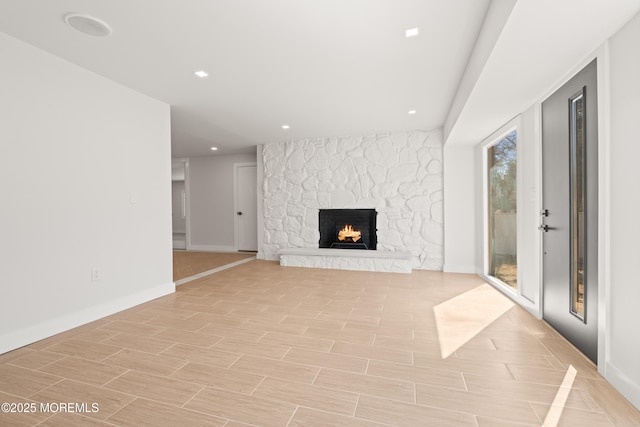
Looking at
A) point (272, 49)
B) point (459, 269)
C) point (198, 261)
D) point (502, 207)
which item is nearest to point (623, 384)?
point (502, 207)

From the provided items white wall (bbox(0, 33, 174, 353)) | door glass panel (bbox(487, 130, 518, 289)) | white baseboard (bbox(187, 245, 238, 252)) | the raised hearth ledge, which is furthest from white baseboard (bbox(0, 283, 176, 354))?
door glass panel (bbox(487, 130, 518, 289))

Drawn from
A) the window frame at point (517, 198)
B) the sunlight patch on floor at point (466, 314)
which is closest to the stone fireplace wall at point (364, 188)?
the window frame at point (517, 198)

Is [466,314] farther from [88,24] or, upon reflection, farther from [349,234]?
[88,24]

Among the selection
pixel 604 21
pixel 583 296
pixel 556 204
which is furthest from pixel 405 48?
pixel 583 296

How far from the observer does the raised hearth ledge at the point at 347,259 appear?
4727mm

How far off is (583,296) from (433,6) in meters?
2.14

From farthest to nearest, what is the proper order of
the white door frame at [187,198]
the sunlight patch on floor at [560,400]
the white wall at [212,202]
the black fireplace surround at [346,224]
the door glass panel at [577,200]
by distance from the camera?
the white door frame at [187,198], the white wall at [212,202], the black fireplace surround at [346,224], the door glass panel at [577,200], the sunlight patch on floor at [560,400]

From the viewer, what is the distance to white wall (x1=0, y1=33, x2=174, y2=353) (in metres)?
2.17

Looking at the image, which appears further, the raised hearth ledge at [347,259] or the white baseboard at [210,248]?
the white baseboard at [210,248]

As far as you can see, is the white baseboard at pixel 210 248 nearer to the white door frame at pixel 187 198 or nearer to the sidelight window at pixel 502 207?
the white door frame at pixel 187 198

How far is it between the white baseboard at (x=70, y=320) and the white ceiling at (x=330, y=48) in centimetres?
211

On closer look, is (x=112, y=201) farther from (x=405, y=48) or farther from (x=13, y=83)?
(x=405, y=48)

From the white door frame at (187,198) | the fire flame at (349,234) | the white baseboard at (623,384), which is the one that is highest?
the white door frame at (187,198)

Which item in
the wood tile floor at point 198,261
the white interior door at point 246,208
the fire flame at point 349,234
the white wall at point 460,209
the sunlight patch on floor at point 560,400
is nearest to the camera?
the sunlight patch on floor at point 560,400
